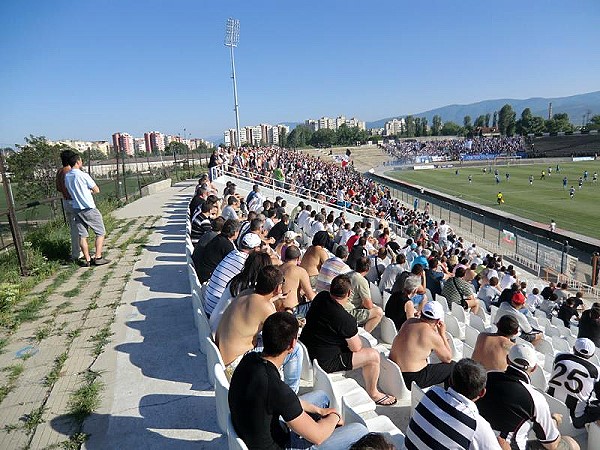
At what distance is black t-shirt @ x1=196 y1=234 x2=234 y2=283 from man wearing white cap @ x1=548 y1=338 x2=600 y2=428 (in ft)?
14.2

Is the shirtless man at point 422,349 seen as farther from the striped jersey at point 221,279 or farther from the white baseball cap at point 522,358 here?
the striped jersey at point 221,279

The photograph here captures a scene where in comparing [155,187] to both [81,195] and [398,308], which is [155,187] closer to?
[81,195]

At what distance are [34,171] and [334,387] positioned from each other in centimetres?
2292

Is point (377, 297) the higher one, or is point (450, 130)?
point (450, 130)

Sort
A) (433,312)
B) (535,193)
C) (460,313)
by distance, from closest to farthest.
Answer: (433,312) → (460,313) → (535,193)

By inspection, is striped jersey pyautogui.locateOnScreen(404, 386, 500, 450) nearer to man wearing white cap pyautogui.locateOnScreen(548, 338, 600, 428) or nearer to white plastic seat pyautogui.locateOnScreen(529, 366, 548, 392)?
man wearing white cap pyautogui.locateOnScreen(548, 338, 600, 428)

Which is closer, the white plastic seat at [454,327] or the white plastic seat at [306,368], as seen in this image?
the white plastic seat at [306,368]

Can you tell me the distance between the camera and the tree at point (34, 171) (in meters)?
20.4

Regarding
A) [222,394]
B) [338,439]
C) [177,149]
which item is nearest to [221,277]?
[222,394]

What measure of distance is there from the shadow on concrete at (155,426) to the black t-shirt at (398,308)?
2.73m

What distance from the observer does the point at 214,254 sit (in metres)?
6.32

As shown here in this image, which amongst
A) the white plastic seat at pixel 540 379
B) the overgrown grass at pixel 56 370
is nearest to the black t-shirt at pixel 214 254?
the overgrown grass at pixel 56 370

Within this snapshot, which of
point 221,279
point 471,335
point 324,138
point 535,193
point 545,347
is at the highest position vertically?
point 324,138

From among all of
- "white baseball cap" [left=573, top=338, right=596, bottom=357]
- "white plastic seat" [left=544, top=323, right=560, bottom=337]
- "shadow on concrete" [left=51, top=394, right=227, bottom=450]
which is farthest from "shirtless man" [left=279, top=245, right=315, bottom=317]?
"white plastic seat" [left=544, top=323, right=560, bottom=337]
